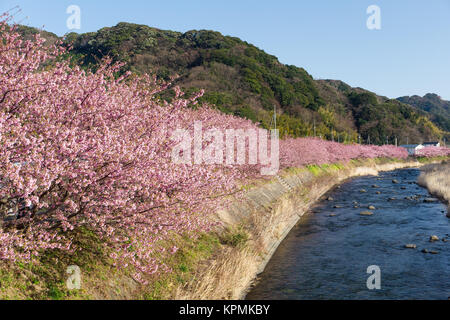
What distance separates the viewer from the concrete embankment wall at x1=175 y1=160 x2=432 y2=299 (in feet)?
35.0

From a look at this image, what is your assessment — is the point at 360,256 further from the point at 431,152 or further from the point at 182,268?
the point at 431,152

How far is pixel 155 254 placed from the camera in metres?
10.7

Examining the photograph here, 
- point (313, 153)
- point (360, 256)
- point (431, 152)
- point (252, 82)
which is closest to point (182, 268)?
point (360, 256)

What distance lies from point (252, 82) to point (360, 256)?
82.8 m

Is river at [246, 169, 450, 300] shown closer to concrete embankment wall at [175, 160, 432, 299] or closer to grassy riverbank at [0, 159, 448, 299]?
concrete embankment wall at [175, 160, 432, 299]

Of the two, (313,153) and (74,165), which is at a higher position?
(74,165)

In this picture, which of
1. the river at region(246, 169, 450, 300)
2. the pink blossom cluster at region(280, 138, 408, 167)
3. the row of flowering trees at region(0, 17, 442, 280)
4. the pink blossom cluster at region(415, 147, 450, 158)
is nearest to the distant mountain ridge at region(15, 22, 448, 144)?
the pink blossom cluster at region(280, 138, 408, 167)

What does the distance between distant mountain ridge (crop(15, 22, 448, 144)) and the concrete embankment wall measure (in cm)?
4018

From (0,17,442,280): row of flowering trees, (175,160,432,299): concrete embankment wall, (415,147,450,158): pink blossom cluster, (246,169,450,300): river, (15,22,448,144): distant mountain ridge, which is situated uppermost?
(15,22,448,144): distant mountain ridge

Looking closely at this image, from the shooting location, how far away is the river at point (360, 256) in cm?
1307

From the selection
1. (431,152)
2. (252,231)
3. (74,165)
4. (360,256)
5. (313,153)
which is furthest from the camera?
(431,152)

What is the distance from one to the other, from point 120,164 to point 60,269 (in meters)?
3.10

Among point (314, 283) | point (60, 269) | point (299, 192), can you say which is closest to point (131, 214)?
point (60, 269)

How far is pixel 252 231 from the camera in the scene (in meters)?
16.6
